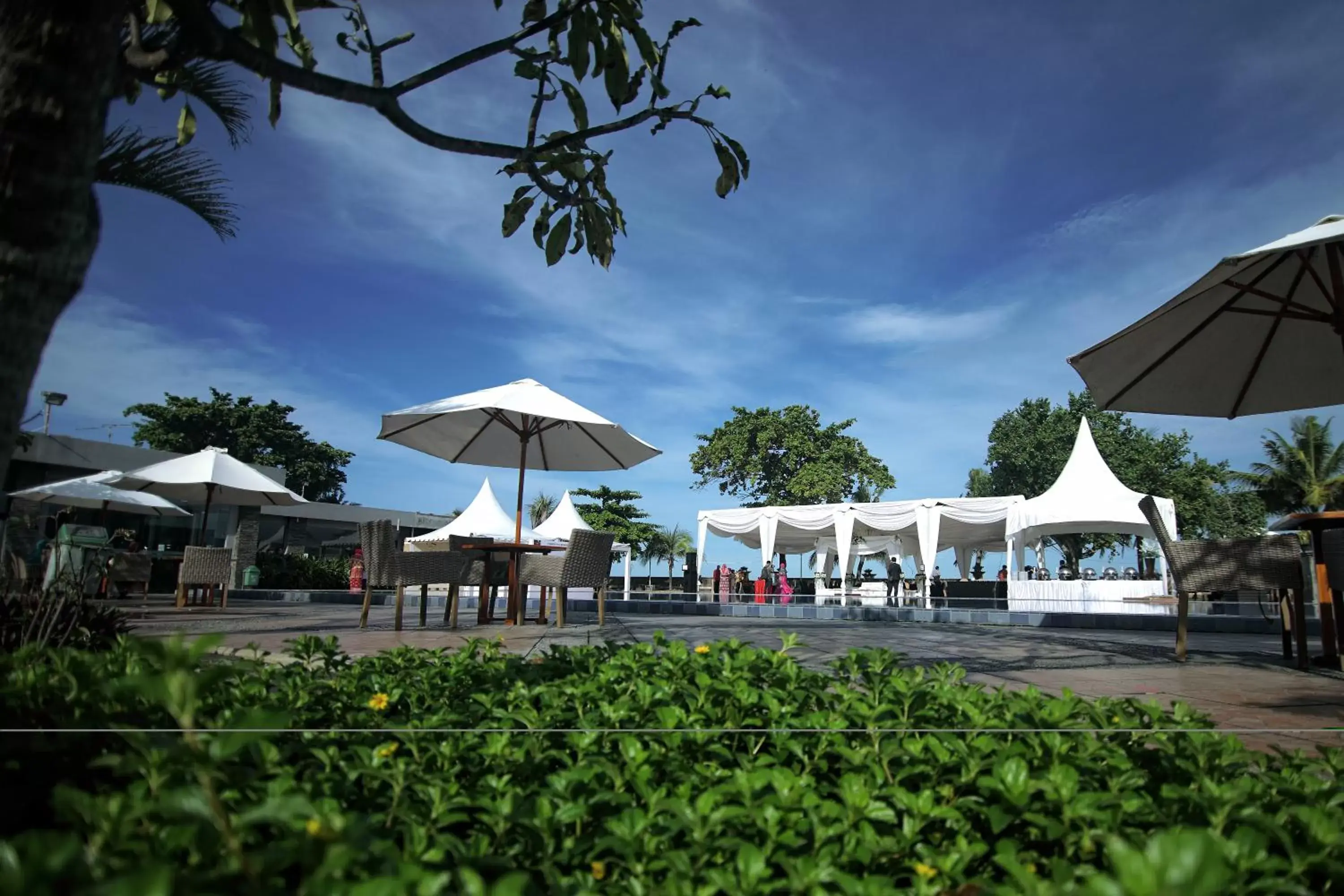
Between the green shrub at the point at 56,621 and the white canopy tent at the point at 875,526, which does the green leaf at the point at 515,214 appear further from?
the white canopy tent at the point at 875,526

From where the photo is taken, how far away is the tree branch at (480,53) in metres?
2.05

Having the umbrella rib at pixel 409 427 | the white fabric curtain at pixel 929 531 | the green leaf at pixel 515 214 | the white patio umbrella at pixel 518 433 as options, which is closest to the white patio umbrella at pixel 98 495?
the umbrella rib at pixel 409 427

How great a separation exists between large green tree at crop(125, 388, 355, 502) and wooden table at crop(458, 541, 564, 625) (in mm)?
34202

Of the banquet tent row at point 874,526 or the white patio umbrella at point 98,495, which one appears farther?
the banquet tent row at point 874,526

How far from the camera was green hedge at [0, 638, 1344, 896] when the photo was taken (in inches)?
29.8

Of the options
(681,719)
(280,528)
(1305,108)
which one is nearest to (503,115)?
(681,719)

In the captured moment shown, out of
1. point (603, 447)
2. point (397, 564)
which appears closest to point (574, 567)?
point (397, 564)

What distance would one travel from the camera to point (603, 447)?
8672 millimetres

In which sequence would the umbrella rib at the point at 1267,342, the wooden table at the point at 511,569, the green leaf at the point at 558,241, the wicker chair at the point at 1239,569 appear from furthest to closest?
the wooden table at the point at 511,569
the umbrella rib at the point at 1267,342
the wicker chair at the point at 1239,569
the green leaf at the point at 558,241

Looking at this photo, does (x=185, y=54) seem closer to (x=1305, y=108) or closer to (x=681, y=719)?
(x=681, y=719)

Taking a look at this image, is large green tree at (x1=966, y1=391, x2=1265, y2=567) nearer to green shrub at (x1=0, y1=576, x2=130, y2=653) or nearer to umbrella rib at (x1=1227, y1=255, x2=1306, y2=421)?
umbrella rib at (x1=1227, y1=255, x2=1306, y2=421)

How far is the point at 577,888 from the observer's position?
1059 mm

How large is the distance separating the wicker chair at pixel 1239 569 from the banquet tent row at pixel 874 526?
1294 cm

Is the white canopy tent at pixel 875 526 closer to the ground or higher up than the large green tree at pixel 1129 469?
closer to the ground
